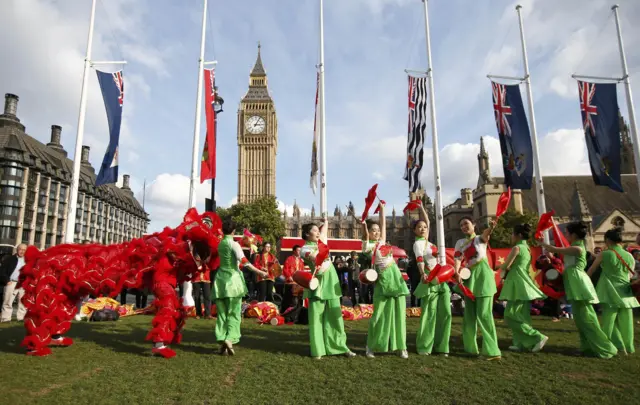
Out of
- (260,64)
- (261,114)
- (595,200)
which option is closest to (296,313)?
(595,200)

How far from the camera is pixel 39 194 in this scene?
2320 inches

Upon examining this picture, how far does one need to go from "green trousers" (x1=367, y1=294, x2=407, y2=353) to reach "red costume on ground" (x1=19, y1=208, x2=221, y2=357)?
2.77 m

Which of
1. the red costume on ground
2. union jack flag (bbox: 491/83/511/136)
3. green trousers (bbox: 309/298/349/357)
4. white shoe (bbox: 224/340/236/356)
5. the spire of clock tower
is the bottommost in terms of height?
white shoe (bbox: 224/340/236/356)

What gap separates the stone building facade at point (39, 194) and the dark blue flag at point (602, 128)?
155 ft

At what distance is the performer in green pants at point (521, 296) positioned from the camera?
5.98 metres

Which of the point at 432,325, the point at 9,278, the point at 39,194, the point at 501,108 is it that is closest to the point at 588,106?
the point at 501,108

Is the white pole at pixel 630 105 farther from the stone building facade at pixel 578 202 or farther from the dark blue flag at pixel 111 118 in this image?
the stone building facade at pixel 578 202

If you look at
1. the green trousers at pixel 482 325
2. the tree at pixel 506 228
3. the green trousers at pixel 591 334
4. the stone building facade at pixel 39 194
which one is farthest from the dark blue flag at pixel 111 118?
the tree at pixel 506 228

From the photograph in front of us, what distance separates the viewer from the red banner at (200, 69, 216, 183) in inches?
505

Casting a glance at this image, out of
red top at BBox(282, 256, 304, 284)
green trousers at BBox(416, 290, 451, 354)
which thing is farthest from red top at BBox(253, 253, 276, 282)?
green trousers at BBox(416, 290, 451, 354)

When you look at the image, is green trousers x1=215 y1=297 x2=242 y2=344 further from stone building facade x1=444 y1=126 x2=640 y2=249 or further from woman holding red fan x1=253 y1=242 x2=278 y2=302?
stone building facade x1=444 y1=126 x2=640 y2=249

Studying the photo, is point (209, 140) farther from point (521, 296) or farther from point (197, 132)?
point (521, 296)

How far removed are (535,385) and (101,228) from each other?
8840 centimetres

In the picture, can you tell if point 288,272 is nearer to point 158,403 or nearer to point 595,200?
point 158,403
